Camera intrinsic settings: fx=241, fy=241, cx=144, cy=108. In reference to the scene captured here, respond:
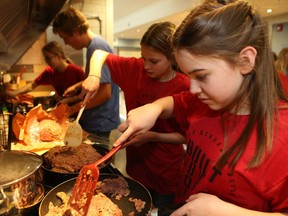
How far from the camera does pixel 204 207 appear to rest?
1.90 feet

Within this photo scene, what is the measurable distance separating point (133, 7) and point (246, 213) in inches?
275

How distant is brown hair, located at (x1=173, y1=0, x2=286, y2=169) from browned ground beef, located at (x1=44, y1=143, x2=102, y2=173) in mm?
551

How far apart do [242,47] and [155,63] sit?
0.50 meters

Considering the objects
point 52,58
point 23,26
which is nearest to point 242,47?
point 23,26

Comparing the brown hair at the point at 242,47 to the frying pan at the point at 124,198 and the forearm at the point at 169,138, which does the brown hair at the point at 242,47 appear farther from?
the forearm at the point at 169,138

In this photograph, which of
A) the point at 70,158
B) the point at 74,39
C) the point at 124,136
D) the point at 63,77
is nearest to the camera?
the point at 124,136

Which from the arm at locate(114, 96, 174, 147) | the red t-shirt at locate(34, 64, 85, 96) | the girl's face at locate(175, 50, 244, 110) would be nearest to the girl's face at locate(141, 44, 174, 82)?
the arm at locate(114, 96, 174, 147)

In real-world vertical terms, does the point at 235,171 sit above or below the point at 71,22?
below

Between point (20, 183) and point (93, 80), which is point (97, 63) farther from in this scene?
point (20, 183)

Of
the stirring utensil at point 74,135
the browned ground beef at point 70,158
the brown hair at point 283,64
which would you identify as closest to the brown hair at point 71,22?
the stirring utensil at point 74,135

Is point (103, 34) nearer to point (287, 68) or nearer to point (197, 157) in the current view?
point (287, 68)

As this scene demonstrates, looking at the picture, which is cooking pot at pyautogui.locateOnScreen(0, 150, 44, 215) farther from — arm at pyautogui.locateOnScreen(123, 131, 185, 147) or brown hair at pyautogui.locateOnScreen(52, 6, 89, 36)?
brown hair at pyautogui.locateOnScreen(52, 6, 89, 36)

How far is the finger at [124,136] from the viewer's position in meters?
0.73

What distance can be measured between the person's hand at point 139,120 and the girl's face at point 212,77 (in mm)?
206
